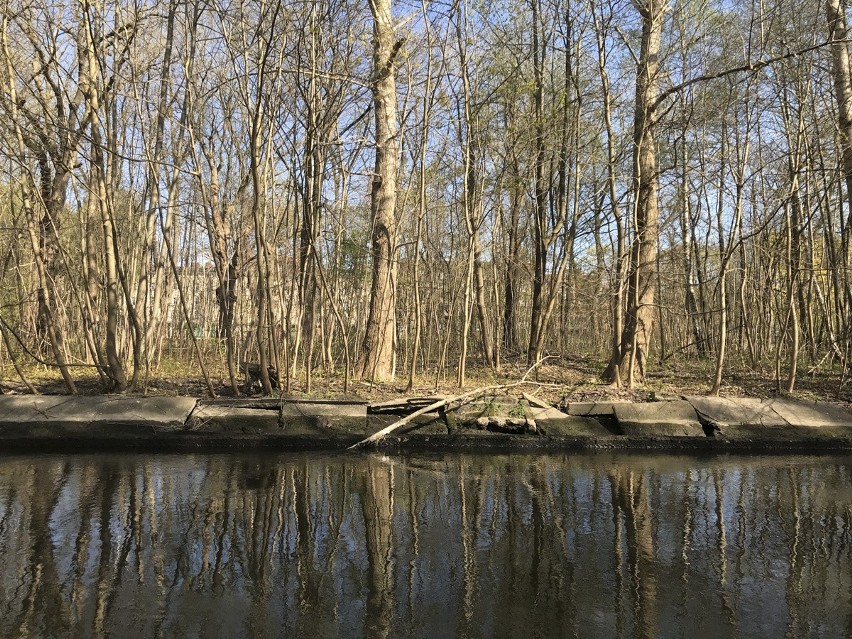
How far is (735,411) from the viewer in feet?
24.6

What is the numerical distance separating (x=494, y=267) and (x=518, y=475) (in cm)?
809

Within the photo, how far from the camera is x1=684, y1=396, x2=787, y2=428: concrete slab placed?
7.37 m

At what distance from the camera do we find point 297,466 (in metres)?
6.24

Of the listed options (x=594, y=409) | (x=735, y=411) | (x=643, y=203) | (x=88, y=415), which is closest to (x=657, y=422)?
(x=594, y=409)

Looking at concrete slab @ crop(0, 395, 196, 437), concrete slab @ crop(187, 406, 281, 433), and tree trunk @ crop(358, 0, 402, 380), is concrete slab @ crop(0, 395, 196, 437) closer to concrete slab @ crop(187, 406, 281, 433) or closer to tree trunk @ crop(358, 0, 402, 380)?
concrete slab @ crop(187, 406, 281, 433)

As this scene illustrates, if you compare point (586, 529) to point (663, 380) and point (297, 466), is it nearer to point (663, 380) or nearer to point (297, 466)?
A: point (297, 466)

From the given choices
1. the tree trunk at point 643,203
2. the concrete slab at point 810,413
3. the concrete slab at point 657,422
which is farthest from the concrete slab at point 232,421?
the concrete slab at point 810,413

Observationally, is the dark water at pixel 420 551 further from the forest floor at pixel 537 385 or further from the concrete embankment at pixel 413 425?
the forest floor at pixel 537 385

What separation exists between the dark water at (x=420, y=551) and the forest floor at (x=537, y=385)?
222 cm

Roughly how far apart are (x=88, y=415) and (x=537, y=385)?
233 inches

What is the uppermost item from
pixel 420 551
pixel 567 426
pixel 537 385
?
pixel 537 385

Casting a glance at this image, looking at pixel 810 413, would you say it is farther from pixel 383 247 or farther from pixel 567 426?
pixel 383 247

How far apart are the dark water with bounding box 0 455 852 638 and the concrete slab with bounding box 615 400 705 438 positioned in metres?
1.29

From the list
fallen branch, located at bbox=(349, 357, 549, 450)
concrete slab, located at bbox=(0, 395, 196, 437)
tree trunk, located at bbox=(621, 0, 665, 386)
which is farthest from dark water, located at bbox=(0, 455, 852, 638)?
tree trunk, located at bbox=(621, 0, 665, 386)
